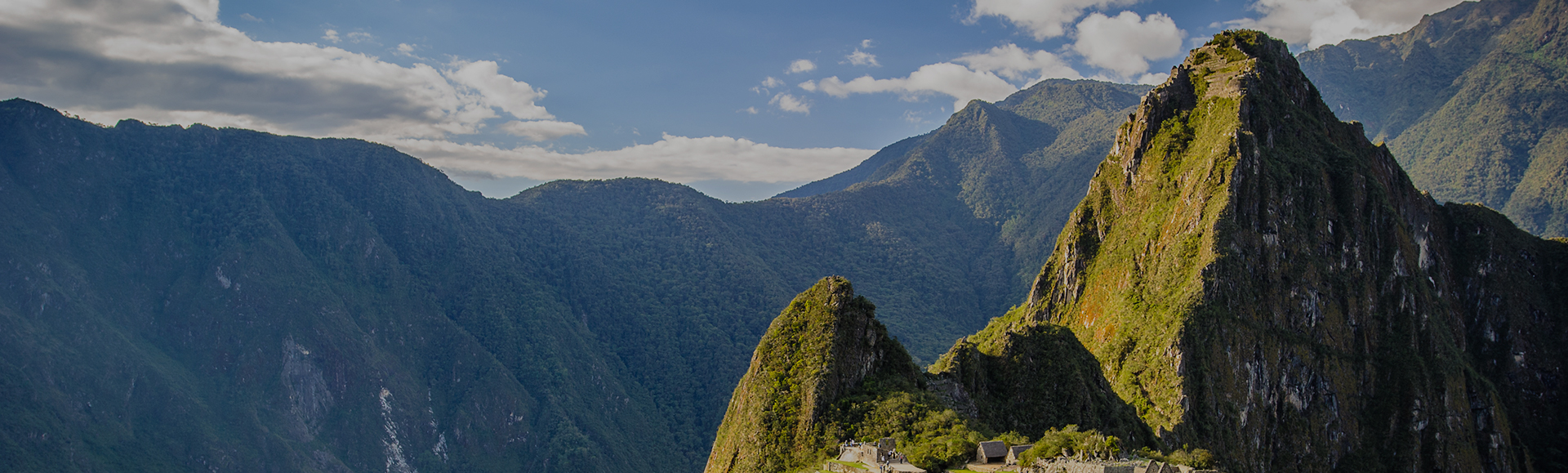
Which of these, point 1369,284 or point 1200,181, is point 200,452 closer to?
point 1200,181

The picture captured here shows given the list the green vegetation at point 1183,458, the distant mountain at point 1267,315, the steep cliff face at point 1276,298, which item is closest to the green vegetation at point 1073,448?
the green vegetation at point 1183,458

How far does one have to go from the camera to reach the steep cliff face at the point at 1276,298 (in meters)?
104

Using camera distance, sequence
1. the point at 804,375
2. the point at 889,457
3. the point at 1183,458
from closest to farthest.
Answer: the point at 1183,458
the point at 889,457
the point at 804,375

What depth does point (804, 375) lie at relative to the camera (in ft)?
234

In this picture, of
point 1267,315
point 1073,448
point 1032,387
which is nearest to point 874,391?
point 1032,387

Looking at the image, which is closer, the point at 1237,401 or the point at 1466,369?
the point at 1237,401

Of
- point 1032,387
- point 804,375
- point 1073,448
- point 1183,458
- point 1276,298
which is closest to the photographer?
point 1073,448

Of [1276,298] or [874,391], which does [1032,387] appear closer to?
[874,391]

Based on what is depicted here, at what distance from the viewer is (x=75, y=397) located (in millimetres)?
181125

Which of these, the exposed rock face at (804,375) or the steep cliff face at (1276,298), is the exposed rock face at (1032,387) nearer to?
the exposed rock face at (804,375)

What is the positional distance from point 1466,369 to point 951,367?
75.1 meters

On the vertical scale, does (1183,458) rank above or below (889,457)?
above

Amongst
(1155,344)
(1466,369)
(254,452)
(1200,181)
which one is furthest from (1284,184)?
(254,452)

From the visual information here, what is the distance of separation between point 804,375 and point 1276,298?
6156 centimetres
